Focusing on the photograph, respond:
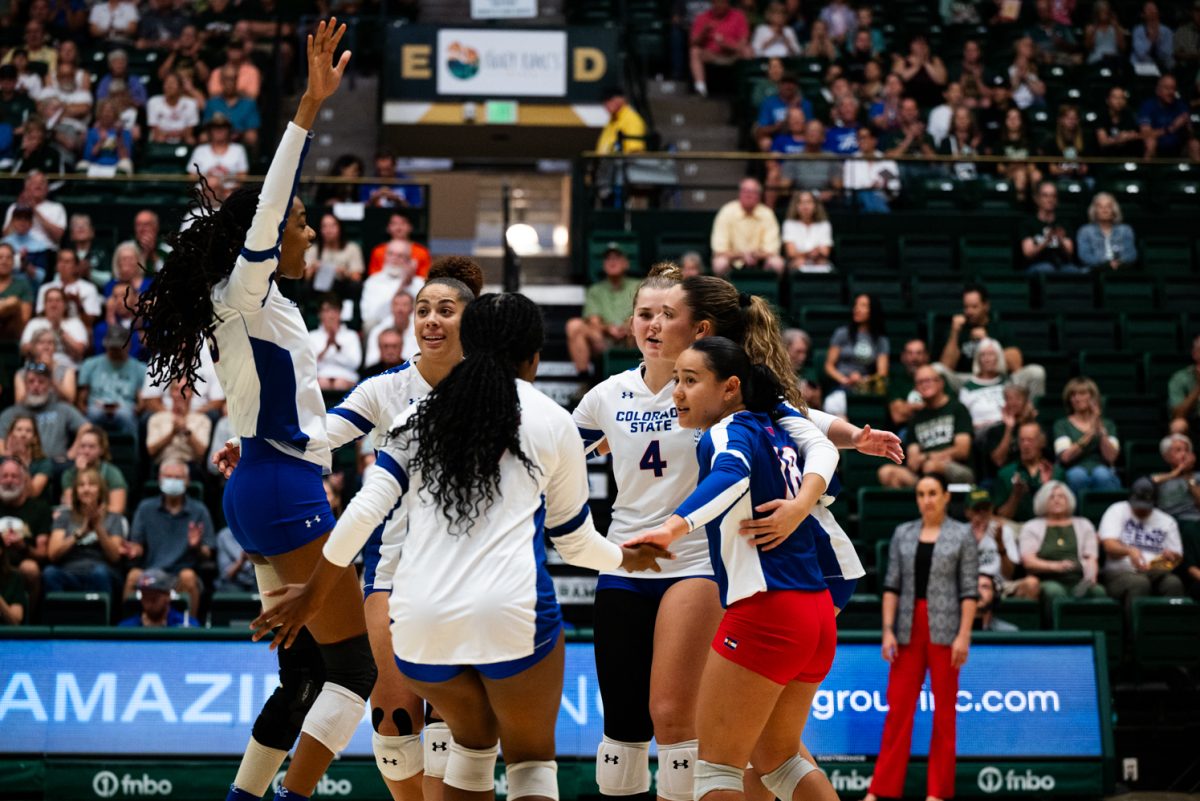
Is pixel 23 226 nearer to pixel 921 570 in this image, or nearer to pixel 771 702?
pixel 921 570

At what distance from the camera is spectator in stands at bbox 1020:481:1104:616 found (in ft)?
33.8

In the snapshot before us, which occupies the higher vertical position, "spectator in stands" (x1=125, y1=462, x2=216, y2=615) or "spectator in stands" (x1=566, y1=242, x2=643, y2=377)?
"spectator in stands" (x1=566, y1=242, x2=643, y2=377)

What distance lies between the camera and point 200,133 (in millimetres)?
15156

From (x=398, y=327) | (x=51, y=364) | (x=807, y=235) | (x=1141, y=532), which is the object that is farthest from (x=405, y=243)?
(x=1141, y=532)

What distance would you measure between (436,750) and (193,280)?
184 cm

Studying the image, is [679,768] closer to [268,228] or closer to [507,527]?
[507,527]

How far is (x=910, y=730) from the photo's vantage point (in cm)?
866

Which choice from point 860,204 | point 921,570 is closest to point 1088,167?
point 860,204

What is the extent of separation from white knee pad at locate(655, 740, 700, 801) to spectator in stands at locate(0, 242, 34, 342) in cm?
904

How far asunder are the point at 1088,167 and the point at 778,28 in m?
4.05

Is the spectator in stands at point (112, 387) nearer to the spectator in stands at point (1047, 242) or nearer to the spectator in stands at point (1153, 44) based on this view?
the spectator in stands at point (1047, 242)

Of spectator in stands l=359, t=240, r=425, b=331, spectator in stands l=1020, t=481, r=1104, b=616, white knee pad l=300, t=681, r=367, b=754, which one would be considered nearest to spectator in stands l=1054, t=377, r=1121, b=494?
spectator in stands l=1020, t=481, r=1104, b=616

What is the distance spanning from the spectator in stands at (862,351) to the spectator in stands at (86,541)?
221 inches

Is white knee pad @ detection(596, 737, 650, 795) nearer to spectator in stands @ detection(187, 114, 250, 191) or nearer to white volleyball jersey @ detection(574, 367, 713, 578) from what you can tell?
white volleyball jersey @ detection(574, 367, 713, 578)
